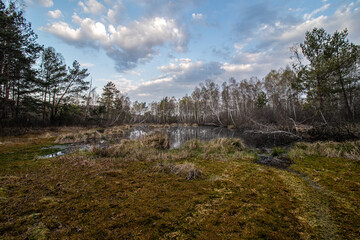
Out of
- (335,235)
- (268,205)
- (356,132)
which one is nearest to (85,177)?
(268,205)

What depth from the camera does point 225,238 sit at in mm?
1634

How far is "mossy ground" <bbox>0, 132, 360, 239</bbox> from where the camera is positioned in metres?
1.75

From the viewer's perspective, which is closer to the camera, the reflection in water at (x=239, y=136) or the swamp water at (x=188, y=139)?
the swamp water at (x=188, y=139)

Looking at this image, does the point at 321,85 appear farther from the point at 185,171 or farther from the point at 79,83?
the point at 79,83

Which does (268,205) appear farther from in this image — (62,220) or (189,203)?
(62,220)

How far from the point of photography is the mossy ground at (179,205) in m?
1.75

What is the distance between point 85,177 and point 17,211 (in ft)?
4.71

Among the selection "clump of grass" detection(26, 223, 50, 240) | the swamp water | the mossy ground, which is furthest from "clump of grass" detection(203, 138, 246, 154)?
"clump of grass" detection(26, 223, 50, 240)

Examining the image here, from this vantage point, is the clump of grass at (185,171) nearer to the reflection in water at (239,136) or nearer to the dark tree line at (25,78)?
the reflection in water at (239,136)

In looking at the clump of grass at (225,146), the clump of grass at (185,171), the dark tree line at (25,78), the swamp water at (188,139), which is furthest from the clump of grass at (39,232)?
the dark tree line at (25,78)

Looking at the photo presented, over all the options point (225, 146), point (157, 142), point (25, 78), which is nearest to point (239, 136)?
point (225, 146)

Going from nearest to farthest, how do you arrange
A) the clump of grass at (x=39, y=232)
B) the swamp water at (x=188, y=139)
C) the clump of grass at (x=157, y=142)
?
the clump of grass at (x=39, y=232)
the swamp water at (x=188, y=139)
the clump of grass at (x=157, y=142)

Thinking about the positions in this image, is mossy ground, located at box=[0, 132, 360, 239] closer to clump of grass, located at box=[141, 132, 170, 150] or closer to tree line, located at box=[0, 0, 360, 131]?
clump of grass, located at box=[141, 132, 170, 150]

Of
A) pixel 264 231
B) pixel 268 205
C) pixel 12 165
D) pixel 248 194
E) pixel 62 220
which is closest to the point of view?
pixel 264 231
